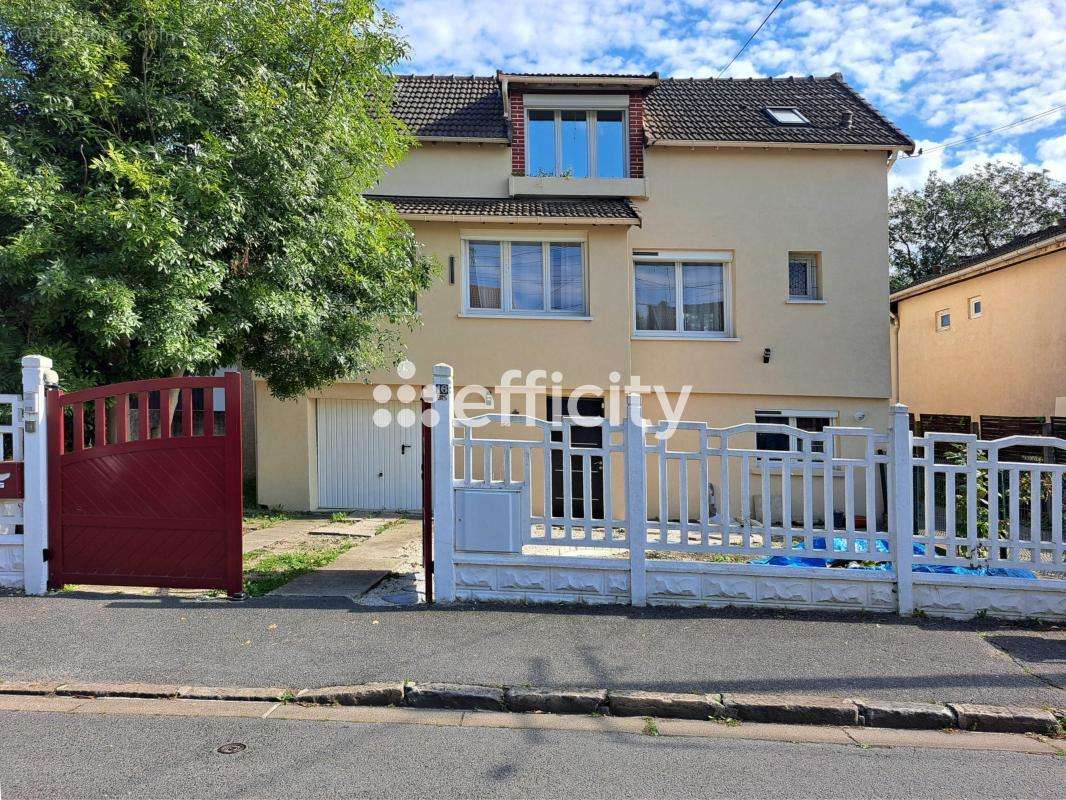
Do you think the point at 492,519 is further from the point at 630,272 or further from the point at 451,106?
the point at 451,106

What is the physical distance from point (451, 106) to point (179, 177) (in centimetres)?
757

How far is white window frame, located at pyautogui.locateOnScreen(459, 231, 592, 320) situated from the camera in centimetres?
1154

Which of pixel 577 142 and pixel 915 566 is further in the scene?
pixel 577 142

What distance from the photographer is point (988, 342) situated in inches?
612

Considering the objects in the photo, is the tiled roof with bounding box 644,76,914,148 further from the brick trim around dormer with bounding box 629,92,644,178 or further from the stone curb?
the stone curb

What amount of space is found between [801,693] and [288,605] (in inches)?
168

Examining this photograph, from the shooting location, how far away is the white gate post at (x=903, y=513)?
5613 millimetres

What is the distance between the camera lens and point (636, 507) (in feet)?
19.1

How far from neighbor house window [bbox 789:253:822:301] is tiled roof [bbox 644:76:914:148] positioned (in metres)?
2.07

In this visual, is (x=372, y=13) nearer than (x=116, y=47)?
No

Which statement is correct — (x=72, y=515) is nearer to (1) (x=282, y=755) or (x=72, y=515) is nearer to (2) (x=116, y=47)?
(1) (x=282, y=755)

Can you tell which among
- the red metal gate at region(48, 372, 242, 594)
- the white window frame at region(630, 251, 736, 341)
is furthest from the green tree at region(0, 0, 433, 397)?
the white window frame at region(630, 251, 736, 341)

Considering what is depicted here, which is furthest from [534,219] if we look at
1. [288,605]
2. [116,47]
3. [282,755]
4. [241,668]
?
[282,755]

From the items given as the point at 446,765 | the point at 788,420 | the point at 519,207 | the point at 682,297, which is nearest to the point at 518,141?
the point at 519,207
